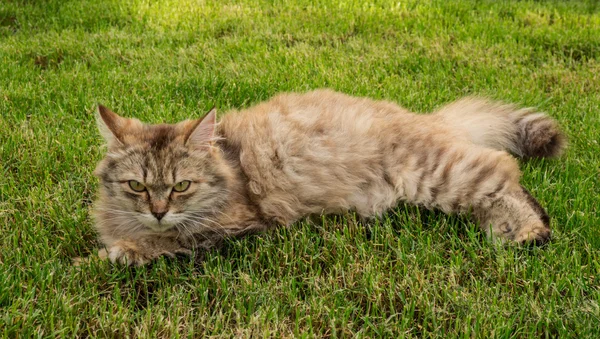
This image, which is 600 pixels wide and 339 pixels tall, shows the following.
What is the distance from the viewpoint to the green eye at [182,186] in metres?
2.86

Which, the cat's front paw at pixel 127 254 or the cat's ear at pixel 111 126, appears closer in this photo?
the cat's front paw at pixel 127 254

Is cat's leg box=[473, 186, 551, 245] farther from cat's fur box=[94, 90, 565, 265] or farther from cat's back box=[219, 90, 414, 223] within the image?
cat's back box=[219, 90, 414, 223]

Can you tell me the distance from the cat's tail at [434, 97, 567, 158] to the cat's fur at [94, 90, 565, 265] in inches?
0.5

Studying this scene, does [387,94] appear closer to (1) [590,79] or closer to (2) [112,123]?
(1) [590,79]

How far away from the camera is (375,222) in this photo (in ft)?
10.3

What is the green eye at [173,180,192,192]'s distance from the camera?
2.86 metres

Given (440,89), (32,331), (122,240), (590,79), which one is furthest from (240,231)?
(590,79)

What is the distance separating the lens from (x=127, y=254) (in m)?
2.72

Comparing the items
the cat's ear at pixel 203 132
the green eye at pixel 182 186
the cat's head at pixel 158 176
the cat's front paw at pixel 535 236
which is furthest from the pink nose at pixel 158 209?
the cat's front paw at pixel 535 236

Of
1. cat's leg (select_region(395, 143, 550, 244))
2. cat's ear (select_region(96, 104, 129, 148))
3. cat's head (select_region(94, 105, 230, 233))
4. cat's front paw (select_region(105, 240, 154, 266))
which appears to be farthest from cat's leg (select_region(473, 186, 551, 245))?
cat's ear (select_region(96, 104, 129, 148))

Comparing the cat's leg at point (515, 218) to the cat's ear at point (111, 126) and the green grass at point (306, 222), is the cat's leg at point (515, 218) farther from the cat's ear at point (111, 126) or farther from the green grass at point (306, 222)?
the cat's ear at point (111, 126)

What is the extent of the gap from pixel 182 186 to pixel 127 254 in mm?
433

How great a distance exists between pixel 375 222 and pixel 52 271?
1.67m

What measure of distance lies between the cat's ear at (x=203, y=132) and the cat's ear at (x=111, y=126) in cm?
37
